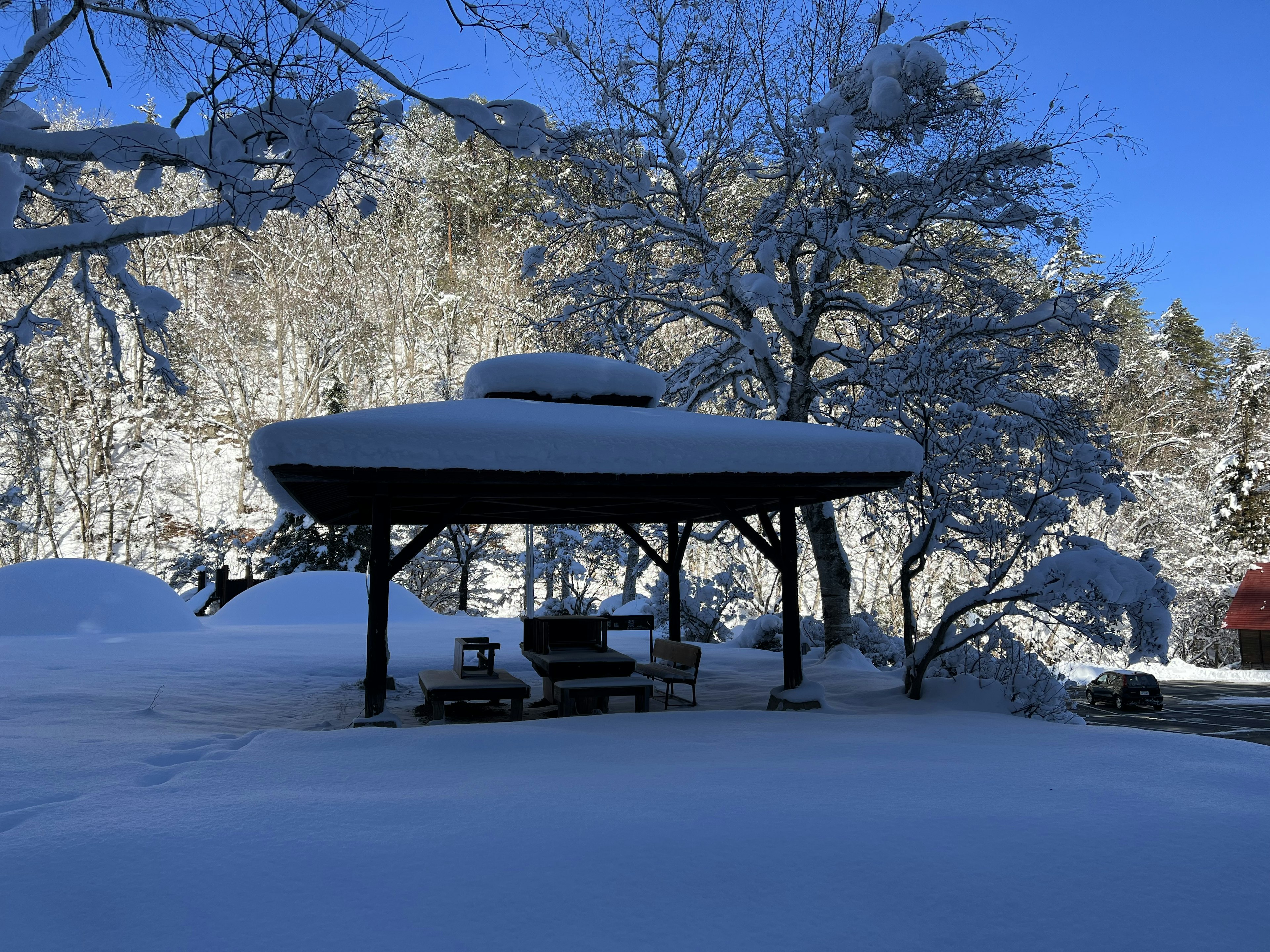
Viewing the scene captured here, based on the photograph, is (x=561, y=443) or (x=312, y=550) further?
(x=312, y=550)

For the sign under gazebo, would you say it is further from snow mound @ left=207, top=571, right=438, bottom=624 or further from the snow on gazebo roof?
snow mound @ left=207, top=571, right=438, bottom=624

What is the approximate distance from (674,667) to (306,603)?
1161 centimetres

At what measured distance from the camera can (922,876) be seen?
2.86 meters

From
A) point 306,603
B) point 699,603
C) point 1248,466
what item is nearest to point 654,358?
point 699,603

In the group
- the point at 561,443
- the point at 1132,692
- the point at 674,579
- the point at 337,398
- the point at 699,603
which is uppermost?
the point at 337,398

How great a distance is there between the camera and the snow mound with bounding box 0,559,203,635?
13.5 meters

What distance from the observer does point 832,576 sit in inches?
500

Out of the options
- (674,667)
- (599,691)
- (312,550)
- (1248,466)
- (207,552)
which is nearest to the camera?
(599,691)

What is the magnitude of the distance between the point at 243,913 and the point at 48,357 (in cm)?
3044

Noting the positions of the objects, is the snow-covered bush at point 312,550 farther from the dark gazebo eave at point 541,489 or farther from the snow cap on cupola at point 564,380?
the snow cap on cupola at point 564,380

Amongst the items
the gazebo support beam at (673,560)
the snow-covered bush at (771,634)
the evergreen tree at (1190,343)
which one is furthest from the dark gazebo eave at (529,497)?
the evergreen tree at (1190,343)

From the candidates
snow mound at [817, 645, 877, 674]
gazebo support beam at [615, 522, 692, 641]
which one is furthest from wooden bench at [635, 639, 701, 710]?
snow mound at [817, 645, 877, 674]

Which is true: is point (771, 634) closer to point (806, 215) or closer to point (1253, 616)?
point (806, 215)

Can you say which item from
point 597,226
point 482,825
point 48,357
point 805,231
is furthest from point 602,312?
point 48,357
